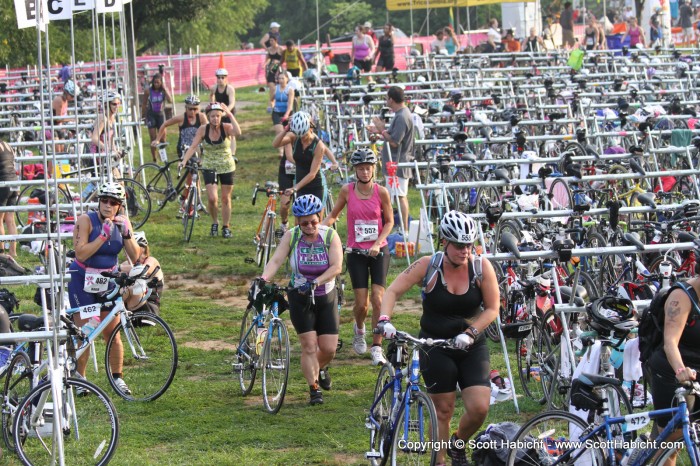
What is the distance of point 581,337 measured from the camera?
8203 mm

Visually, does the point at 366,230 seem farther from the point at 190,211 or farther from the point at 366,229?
the point at 190,211

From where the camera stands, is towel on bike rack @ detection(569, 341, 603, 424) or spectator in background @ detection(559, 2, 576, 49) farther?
spectator in background @ detection(559, 2, 576, 49)

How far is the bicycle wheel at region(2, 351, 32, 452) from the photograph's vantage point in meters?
9.23

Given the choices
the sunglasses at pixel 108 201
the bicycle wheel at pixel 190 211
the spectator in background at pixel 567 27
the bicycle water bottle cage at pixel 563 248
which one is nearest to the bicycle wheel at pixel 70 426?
the sunglasses at pixel 108 201

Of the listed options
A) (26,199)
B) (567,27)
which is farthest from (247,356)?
(567,27)

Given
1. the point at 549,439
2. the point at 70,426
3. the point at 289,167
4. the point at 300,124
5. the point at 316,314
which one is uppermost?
the point at 300,124

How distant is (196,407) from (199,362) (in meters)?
1.52

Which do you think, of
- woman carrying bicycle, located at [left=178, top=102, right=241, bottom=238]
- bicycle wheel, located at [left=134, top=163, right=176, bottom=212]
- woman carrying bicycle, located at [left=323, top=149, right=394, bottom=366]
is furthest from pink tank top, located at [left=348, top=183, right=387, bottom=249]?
bicycle wheel, located at [left=134, top=163, right=176, bottom=212]

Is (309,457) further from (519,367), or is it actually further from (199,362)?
(199,362)

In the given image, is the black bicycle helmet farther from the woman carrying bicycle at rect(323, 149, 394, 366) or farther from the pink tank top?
the pink tank top

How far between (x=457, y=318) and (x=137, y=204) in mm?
11994

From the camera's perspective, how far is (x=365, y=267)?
11625 mm

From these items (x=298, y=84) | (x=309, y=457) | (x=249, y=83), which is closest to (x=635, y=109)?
(x=298, y=84)

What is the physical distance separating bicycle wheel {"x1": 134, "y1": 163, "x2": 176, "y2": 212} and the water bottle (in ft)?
30.7
